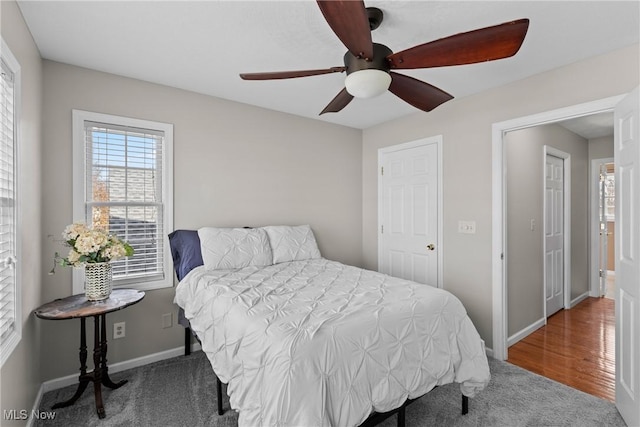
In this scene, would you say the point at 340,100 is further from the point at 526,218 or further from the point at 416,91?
the point at 526,218

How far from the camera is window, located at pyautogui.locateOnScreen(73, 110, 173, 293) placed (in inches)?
100

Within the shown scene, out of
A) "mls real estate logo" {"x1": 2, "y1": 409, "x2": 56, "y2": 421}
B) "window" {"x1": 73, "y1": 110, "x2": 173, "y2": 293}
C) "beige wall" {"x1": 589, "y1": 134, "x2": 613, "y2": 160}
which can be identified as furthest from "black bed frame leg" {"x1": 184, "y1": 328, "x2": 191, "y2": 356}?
"beige wall" {"x1": 589, "y1": 134, "x2": 613, "y2": 160}

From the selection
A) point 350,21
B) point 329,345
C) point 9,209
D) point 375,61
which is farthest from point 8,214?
point 375,61

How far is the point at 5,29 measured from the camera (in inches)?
61.6

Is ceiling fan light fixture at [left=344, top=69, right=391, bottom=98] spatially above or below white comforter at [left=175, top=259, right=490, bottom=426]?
above

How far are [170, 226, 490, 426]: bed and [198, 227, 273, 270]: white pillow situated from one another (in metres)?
0.15

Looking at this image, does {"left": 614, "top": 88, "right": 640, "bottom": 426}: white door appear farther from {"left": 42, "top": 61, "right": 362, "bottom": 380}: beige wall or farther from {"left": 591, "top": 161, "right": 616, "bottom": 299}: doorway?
{"left": 591, "top": 161, "right": 616, "bottom": 299}: doorway

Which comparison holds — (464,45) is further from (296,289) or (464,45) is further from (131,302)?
(131,302)

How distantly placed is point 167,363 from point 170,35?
2606 mm

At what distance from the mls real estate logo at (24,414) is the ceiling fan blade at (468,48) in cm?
260

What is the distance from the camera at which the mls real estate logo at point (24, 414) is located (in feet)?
5.10

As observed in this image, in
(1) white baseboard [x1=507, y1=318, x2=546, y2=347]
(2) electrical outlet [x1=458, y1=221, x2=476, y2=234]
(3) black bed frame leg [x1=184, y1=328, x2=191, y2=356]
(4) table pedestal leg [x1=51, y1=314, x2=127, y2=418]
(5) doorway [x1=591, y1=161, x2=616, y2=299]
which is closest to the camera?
(4) table pedestal leg [x1=51, y1=314, x2=127, y2=418]

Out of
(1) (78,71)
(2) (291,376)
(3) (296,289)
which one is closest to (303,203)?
(3) (296,289)

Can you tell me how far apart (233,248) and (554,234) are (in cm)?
391
